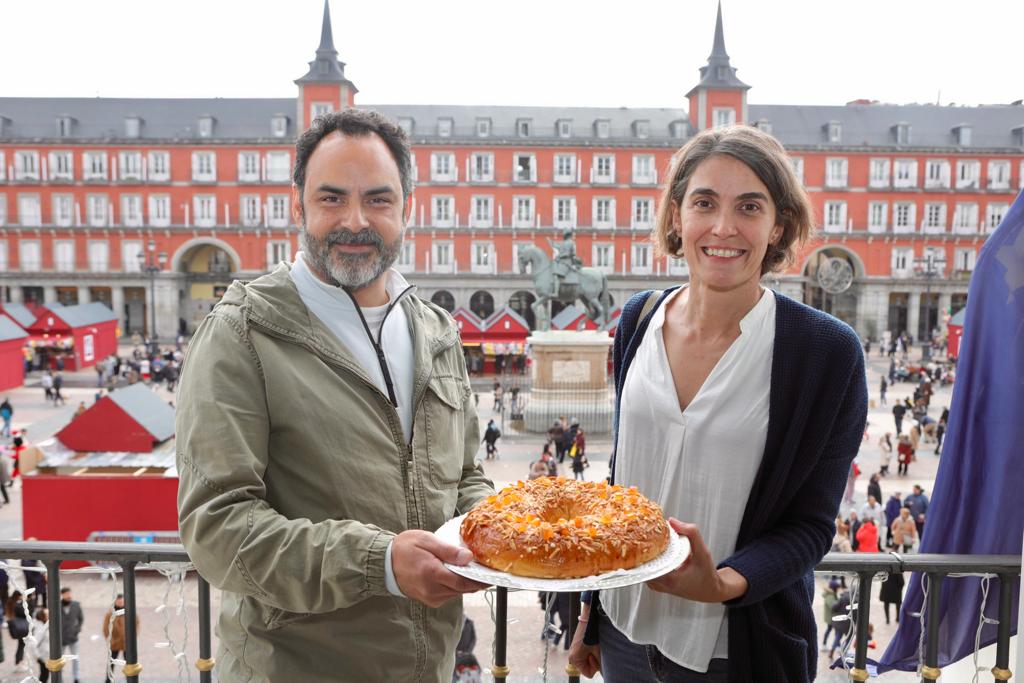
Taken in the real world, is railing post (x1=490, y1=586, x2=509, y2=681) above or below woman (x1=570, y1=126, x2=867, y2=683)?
below

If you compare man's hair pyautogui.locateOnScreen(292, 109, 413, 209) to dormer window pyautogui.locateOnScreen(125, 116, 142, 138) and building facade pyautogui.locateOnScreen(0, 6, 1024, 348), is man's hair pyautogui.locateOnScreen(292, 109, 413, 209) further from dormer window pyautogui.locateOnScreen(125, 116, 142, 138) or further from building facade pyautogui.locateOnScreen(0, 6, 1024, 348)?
dormer window pyautogui.locateOnScreen(125, 116, 142, 138)

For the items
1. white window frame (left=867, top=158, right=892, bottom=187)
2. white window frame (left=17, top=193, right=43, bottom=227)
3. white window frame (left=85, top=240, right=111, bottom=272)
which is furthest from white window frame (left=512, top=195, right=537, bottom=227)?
white window frame (left=17, top=193, right=43, bottom=227)

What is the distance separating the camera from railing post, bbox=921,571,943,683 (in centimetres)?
224

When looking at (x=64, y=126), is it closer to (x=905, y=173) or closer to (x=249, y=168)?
(x=249, y=168)

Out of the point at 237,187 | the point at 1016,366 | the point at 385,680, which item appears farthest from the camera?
the point at 237,187

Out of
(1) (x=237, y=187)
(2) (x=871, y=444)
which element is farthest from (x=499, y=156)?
(2) (x=871, y=444)

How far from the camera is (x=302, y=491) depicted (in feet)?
5.96

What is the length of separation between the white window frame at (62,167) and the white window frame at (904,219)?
1729 inches

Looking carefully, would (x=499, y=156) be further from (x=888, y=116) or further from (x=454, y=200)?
(x=888, y=116)

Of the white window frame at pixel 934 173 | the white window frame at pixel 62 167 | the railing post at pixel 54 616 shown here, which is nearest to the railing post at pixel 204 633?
the railing post at pixel 54 616

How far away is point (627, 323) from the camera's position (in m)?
2.33

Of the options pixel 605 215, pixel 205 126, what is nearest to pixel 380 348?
pixel 605 215

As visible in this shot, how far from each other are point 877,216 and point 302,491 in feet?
145

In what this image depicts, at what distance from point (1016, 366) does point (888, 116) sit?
46137 millimetres
